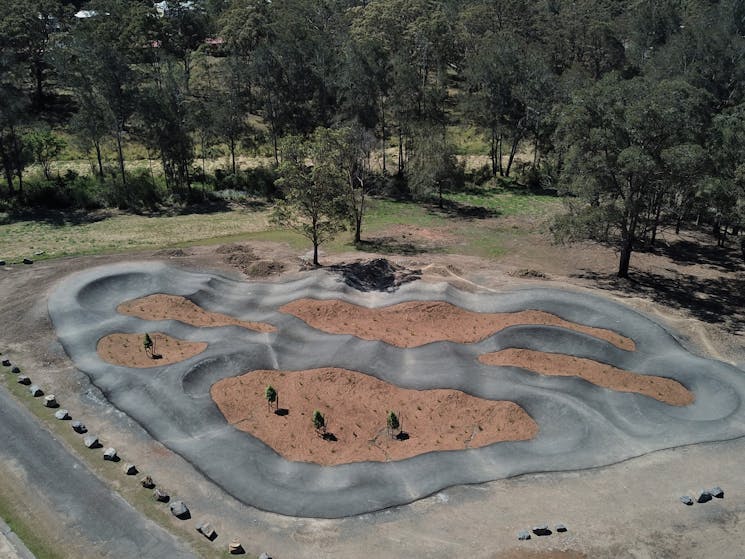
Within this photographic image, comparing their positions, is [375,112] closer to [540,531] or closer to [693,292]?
[693,292]

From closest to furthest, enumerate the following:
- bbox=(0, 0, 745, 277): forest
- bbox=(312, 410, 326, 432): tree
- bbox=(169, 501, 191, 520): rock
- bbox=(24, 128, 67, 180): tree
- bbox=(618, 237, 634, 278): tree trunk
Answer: bbox=(169, 501, 191, 520): rock
bbox=(312, 410, 326, 432): tree
bbox=(0, 0, 745, 277): forest
bbox=(618, 237, 634, 278): tree trunk
bbox=(24, 128, 67, 180): tree

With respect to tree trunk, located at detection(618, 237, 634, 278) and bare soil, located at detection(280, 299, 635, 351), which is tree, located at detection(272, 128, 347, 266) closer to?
bare soil, located at detection(280, 299, 635, 351)

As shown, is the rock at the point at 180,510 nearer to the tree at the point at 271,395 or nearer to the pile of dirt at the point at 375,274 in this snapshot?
the tree at the point at 271,395

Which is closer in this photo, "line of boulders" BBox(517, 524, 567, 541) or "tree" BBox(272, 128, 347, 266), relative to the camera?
"line of boulders" BBox(517, 524, 567, 541)

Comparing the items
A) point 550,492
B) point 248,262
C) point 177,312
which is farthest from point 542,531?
point 248,262

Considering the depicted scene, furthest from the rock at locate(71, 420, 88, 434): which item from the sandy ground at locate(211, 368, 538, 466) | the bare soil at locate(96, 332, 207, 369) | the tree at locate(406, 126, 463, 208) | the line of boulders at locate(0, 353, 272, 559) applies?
the tree at locate(406, 126, 463, 208)
